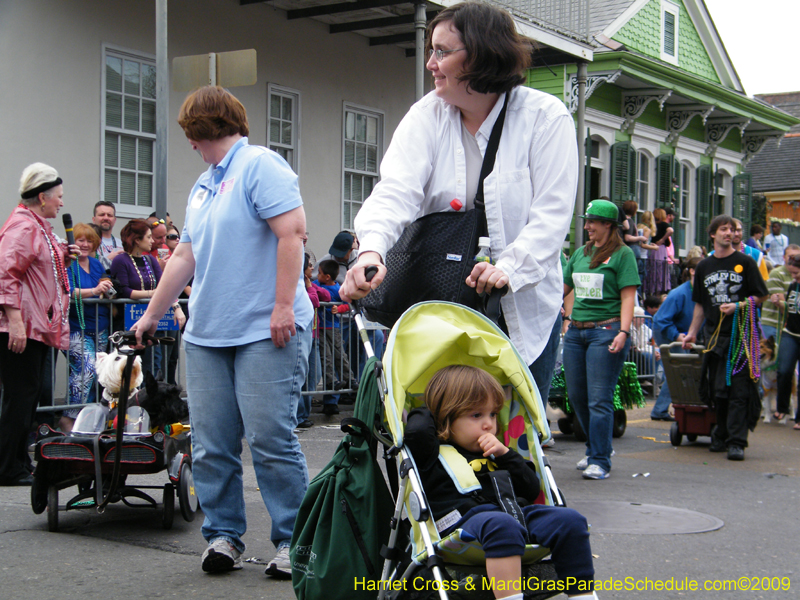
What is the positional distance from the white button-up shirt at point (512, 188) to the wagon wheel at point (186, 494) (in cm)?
246

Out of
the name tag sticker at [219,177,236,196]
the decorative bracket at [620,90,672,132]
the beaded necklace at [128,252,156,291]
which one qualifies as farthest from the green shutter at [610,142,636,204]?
the name tag sticker at [219,177,236,196]

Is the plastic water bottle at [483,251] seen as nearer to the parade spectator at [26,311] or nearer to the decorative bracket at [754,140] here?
the parade spectator at [26,311]

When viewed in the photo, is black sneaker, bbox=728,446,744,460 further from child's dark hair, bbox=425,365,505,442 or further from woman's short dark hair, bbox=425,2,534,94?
woman's short dark hair, bbox=425,2,534,94

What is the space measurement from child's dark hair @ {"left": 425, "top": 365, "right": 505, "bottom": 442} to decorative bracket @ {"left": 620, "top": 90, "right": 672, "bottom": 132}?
62.4 ft

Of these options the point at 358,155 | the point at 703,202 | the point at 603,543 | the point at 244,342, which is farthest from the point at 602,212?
the point at 703,202

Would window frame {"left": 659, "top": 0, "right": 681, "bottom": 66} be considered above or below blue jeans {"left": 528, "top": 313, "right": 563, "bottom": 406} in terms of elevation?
above

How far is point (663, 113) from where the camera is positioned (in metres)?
23.2

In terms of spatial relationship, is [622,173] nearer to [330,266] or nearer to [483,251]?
[330,266]

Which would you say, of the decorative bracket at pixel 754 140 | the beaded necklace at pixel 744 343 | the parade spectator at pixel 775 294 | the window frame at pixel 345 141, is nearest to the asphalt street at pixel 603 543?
the beaded necklace at pixel 744 343

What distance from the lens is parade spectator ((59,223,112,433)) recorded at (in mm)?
7840

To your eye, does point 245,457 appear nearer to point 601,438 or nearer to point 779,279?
point 601,438

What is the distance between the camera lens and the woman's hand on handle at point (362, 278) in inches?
121

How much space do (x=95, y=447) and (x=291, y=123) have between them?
30.9 ft

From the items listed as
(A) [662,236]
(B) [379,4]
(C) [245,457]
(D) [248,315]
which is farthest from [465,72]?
(A) [662,236]
